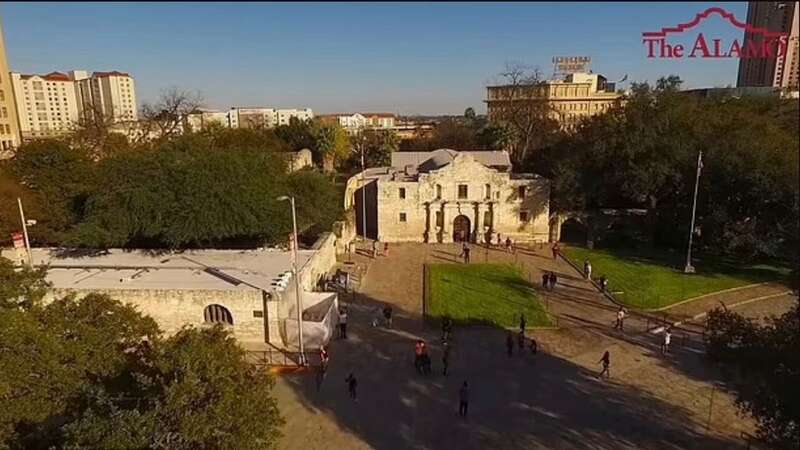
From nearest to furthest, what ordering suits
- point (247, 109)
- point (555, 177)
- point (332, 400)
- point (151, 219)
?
point (332, 400) < point (151, 219) < point (555, 177) < point (247, 109)

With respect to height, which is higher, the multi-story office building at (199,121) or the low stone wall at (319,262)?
the multi-story office building at (199,121)

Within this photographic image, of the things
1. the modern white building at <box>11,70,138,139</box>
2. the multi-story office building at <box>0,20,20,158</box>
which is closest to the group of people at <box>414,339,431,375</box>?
the multi-story office building at <box>0,20,20,158</box>

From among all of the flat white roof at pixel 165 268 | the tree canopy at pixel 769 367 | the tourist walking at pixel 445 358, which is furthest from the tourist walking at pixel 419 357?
the tree canopy at pixel 769 367

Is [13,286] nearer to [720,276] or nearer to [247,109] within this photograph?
[720,276]

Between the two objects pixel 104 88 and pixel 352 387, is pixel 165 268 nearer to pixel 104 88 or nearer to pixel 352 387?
pixel 352 387

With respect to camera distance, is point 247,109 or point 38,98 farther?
point 247,109

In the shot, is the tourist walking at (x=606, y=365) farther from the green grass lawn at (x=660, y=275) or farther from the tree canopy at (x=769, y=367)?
the green grass lawn at (x=660, y=275)

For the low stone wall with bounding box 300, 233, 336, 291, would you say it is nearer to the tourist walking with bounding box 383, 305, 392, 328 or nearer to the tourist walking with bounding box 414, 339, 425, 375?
the tourist walking with bounding box 383, 305, 392, 328

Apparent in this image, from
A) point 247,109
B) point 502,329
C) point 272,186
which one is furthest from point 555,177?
point 247,109
